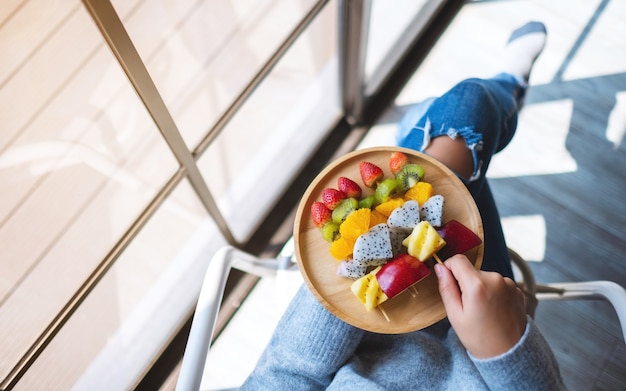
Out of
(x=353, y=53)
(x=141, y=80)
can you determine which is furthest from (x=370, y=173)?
(x=353, y=53)

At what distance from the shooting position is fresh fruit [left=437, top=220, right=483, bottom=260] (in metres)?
0.69

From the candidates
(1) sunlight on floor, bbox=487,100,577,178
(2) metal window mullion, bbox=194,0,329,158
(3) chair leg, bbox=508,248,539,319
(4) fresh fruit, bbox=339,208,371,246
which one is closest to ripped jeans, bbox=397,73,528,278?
(3) chair leg, bbox=508,248,539,319

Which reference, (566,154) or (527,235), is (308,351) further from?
(566,154)

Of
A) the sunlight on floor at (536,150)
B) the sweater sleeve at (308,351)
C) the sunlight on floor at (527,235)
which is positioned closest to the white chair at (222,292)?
the sweater sleeve at (308,351)

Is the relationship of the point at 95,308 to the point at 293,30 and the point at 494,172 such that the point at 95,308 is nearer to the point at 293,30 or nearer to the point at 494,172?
the point at 293,30

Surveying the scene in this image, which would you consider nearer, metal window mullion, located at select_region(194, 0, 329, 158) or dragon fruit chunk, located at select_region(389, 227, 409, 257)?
dragon fruit chunk, located at select_region(389, 227, 409, 257)

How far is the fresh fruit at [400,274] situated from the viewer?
0.67 m

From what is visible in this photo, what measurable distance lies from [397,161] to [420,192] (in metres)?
0.06

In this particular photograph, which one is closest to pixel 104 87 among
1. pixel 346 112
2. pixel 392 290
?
pixel 392 290

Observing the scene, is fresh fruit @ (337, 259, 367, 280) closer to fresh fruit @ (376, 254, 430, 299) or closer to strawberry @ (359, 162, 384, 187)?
fresh fruit @ (376, 254, 430, 299)

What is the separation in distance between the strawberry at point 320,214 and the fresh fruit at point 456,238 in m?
0.16

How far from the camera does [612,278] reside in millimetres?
1320

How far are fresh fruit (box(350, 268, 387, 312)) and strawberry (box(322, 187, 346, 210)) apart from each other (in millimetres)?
118

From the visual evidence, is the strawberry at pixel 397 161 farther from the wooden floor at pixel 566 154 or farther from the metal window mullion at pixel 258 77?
the wooden floor at pixel 566 154
